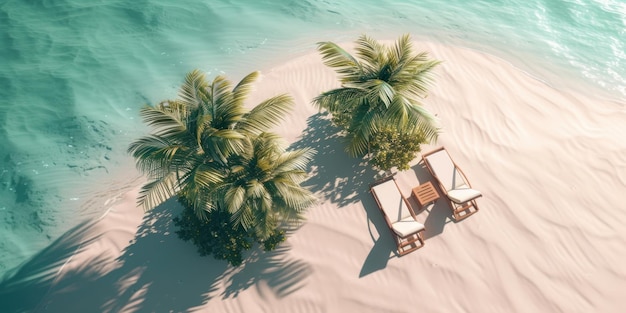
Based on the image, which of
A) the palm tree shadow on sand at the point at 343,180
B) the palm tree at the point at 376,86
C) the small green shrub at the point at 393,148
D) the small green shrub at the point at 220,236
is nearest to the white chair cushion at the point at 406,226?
the palm tree shadow on sand at the point at 343,180

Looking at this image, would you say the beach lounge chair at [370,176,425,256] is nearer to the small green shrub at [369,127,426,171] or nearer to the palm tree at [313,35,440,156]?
the small green shrub at [369,127,426,171]

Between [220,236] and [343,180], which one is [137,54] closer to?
[220,236]

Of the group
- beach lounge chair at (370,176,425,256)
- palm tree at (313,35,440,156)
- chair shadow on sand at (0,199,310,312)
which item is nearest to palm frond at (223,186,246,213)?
chair shadow on sand at (0,199,310,312)

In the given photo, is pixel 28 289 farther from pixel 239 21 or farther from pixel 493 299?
pixel 239 21

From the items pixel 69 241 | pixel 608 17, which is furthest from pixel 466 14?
pixel 69 241

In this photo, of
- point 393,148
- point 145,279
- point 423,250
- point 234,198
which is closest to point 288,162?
point 234,198
